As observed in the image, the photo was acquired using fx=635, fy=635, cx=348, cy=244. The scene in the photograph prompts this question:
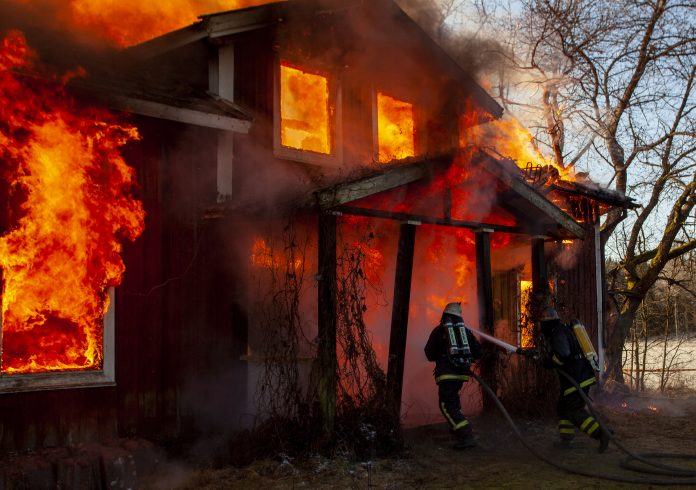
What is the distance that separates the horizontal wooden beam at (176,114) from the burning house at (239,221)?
0.02 meters

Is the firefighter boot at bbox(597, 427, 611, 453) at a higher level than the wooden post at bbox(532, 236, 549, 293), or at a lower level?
lower

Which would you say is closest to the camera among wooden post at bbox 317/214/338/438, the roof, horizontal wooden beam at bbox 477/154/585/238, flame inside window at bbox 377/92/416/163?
wooden post at bbox 317/214/338/438

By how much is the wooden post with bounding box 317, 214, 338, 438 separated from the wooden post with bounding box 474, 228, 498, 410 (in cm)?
314

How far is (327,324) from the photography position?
7266 millimetres

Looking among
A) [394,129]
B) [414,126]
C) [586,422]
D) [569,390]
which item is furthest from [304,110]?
[586,422]

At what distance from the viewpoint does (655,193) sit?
18234mm

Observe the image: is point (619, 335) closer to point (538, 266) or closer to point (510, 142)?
point (510, 142)

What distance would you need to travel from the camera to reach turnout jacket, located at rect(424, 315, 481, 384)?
819 cm

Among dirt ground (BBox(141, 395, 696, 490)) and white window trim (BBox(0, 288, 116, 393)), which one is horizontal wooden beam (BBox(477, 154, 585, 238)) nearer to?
dirt ground (BBox(141, 395, 696, 490))

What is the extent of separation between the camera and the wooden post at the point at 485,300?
948 cm

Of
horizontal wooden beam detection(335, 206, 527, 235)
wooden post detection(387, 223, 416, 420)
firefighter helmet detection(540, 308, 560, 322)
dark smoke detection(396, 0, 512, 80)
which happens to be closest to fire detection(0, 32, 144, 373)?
horizontal wooden beam detection(335, 206, 527, 235)

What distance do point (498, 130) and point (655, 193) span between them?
7.11 m

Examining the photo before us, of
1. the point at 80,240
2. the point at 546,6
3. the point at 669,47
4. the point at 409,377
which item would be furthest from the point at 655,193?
the point at 80,240

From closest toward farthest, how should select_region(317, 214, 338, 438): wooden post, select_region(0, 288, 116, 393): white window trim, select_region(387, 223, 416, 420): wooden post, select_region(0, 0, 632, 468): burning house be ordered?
select_region(0, 288, 116, 393): white window trim
select_region(0, 0, 632, 468): burning house
select_region(317, 214, 338, 438): wooden post
select_region(387, 223, 416, 420): wooden post
